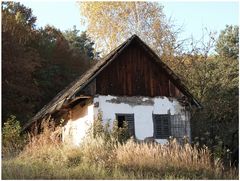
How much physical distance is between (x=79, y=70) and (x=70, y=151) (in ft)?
65.4

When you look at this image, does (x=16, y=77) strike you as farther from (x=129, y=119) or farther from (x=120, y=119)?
(x=129, y=119)

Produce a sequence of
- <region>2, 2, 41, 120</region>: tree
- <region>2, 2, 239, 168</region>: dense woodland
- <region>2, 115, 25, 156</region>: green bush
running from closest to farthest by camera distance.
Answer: <region>2, 115, 25, 156</region>: green bush
<region>2, 2, 239, 168</region>: dense woodland
<region>2, 2, 41, 120</region>: tree

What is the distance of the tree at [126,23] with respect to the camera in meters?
27.3

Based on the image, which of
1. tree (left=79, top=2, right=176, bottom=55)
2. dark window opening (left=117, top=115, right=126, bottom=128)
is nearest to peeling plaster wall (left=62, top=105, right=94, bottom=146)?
dark window opening (left=117, top=115, right=126, bottom=128)

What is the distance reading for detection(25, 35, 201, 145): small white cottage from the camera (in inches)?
687

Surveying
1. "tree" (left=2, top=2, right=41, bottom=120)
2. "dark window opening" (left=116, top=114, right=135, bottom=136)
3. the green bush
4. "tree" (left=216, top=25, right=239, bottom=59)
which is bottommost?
the green bush

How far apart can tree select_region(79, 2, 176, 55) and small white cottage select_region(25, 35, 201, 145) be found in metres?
8.89

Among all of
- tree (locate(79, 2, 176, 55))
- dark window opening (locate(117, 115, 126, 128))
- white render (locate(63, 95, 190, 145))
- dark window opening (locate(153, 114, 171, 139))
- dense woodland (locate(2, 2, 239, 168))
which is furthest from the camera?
tree (locate(79, 2, 176, 55))

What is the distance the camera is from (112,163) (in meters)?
12.8

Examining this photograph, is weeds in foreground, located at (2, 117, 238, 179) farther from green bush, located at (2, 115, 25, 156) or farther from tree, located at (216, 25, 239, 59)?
tree, located at (216, 25, 239, 59)

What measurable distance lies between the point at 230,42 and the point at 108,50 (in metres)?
9.66

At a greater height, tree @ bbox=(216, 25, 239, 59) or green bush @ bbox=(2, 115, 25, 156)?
tree @ bbox=(216, 25, 239, 59)

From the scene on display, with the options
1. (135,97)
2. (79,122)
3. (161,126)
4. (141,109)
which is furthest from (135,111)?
(79,122)

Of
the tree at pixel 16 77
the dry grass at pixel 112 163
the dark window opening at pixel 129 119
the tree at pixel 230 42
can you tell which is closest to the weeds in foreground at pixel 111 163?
the dry grass at pixel 112 163
